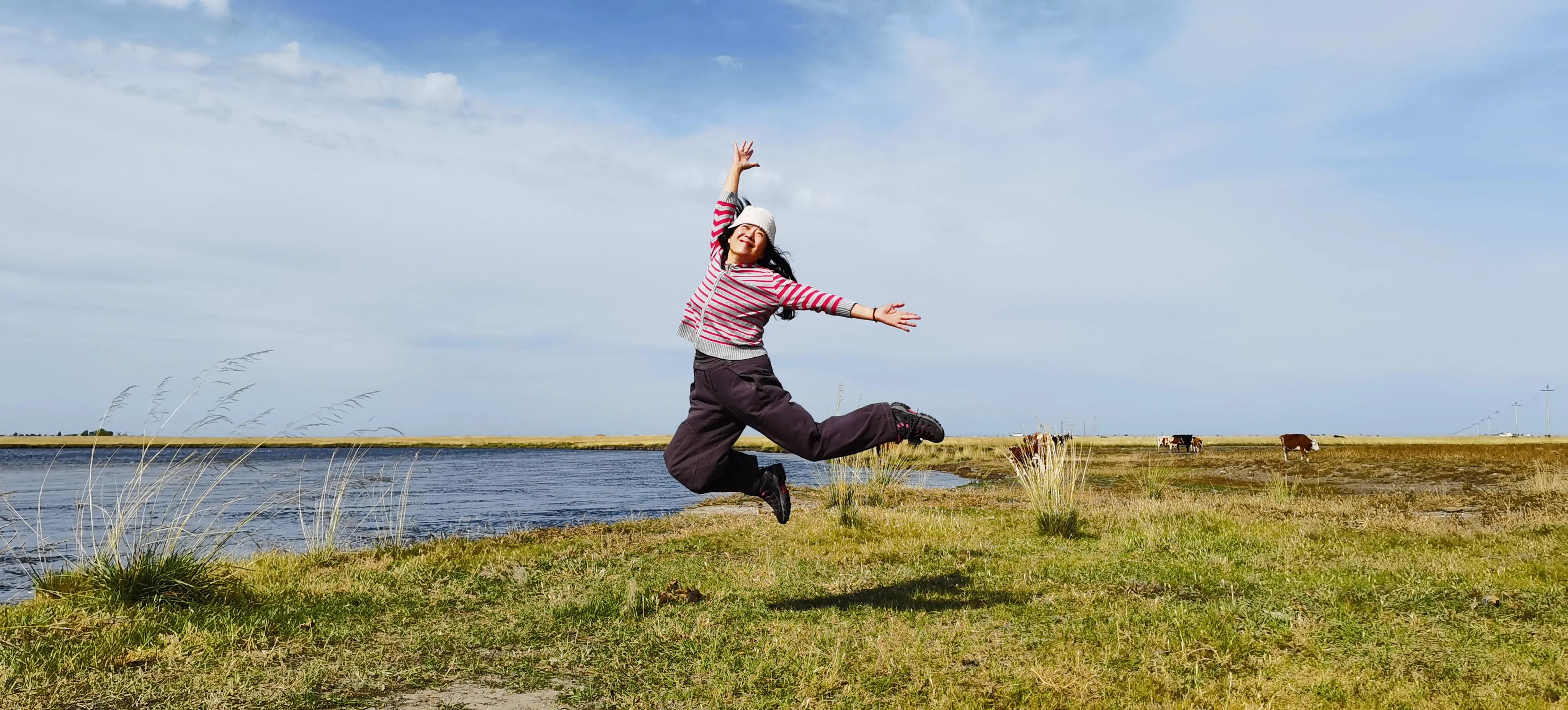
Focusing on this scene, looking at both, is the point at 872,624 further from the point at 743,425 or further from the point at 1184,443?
the point at 1184,443

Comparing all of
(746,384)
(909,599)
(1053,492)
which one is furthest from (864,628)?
(1053,492)

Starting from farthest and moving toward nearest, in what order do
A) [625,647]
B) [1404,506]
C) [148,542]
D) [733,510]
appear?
[733,510] < [1404,506] < [148,542] < [625,647]

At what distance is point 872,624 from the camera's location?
18.5 feet

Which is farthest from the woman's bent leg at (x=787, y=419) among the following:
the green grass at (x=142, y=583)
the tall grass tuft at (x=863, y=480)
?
the tall grass tuft at (x=863, y=480)

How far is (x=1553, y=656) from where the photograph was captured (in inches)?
186

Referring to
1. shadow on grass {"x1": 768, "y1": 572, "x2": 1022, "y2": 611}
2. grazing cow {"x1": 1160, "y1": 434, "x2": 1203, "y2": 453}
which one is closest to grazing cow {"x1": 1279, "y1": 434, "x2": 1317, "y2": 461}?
grazing cow {"x1": 1160, "y1": 434, "x2": 1203, "y2": 453}

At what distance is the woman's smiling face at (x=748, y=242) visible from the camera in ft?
17.5

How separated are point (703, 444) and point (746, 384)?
0.55 m

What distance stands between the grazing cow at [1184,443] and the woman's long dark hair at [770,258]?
137 feet

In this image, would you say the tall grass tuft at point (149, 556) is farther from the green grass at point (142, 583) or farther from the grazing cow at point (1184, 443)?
the grazing cow at point (1184, 443)

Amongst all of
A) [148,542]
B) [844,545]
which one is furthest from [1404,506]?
[148,542]

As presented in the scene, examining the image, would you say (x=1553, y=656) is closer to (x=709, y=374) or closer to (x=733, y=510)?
(x=709, y=374)

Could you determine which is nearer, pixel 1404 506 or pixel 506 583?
pixel 506 583

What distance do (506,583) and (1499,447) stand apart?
51.3 metres
